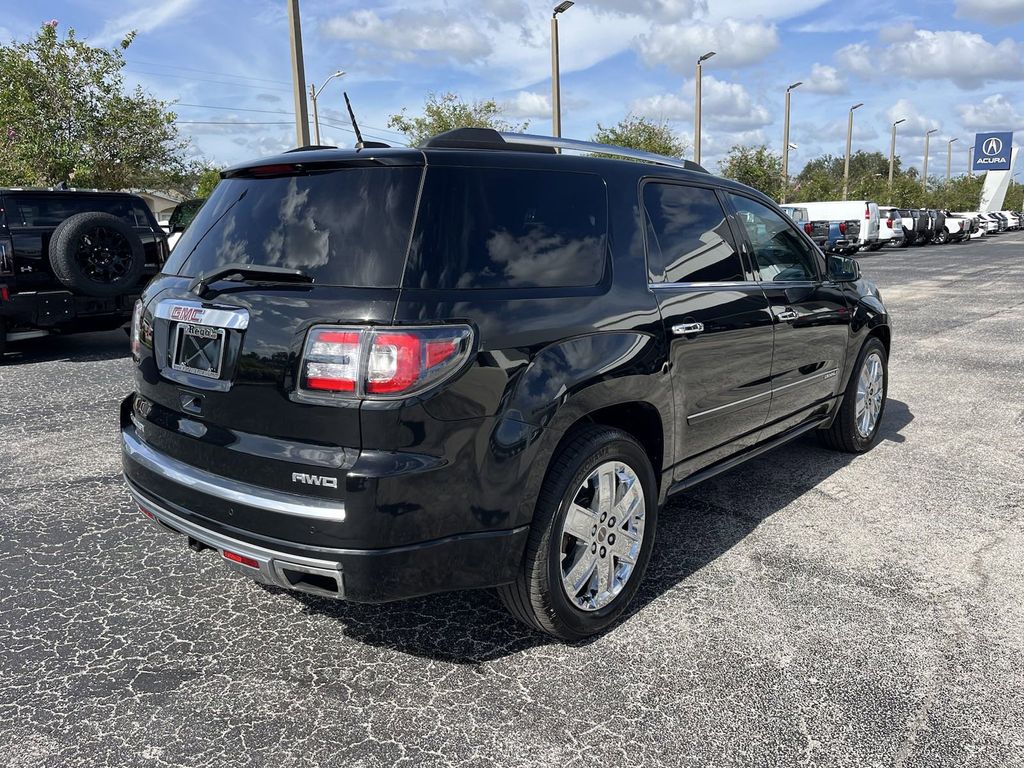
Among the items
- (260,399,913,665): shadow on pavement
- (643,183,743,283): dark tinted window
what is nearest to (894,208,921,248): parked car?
(260,399,913,665): shadow on pavement

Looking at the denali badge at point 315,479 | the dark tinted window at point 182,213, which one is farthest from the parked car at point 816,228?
the denali badge at point 315,479

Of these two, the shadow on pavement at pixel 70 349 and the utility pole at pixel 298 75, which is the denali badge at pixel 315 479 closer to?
the shadow on pavement at pixel 70 349

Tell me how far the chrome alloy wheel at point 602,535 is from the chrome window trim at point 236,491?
2.86ft

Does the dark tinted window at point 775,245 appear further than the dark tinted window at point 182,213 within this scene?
No

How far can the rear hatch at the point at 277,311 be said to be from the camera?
2475mm

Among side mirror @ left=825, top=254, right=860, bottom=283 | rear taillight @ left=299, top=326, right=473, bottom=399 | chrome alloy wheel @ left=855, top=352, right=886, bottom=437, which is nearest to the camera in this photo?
rear taillight @ left=299, top=326, right=473, bottom=399

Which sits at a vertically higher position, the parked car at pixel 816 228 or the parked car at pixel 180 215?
the parked car at pixel 180 215

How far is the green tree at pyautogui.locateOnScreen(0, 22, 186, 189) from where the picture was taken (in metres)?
17.2

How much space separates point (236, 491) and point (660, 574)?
6.19 ft

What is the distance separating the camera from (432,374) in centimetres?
243

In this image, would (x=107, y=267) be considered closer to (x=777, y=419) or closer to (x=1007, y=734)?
(x=777, y=419)

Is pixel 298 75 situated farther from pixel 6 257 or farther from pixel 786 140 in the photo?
pixel 786 140

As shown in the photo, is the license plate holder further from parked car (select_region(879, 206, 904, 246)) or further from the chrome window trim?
parked car (select_region(879, 206, 904, 246))

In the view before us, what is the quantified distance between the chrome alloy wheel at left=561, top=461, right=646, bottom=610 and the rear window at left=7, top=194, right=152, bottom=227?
8027 mm
